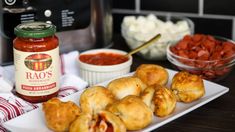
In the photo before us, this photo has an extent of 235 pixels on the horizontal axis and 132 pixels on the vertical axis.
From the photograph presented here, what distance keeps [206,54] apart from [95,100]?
A: 0.86ft

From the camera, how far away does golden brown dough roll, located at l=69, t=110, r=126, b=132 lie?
1.89ft

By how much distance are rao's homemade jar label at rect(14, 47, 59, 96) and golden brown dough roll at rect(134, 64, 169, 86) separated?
13 centimetres

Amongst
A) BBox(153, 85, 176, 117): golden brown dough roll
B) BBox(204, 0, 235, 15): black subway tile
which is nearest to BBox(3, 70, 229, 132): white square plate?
BBox(153, 85, 176, 117): golden brown dough roll

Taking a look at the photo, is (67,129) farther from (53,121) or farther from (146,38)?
(146,38)

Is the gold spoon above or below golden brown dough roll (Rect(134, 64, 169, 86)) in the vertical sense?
above

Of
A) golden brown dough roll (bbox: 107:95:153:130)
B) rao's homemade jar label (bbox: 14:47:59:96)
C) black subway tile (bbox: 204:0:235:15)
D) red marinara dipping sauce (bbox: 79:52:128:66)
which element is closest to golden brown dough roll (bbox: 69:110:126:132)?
golden brown dough roll (bbox: 107:95:153:130)

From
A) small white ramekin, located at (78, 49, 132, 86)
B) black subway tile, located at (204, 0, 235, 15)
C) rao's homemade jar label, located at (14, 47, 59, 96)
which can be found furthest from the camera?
black subway tile, located at (204, 0, 235, 15)

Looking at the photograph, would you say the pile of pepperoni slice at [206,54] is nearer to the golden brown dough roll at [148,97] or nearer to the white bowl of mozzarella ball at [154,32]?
the white bowl of mozzarella ball at [154,32]

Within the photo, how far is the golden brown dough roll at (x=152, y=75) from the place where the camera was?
0.73 metres

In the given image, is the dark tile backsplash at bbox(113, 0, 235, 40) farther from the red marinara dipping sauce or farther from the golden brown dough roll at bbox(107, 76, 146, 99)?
the golden brown dough roll at bbox(107, 76, 146, 99)

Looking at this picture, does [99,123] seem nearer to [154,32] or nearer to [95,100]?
[95,100]

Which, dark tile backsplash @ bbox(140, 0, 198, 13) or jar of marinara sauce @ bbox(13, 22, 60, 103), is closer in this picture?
jar of marinara sauce @ bbox(13, 22, 60, 103)

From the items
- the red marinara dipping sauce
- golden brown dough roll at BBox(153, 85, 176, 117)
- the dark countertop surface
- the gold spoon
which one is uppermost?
the gold spoon

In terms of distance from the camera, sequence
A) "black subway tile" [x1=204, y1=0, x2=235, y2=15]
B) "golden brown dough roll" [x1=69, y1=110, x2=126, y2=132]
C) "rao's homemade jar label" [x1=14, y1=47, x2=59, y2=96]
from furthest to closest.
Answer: "black subway tile" [x1=204, y1=0, x2=235, y2=15]
"rao's homemade jar label" [x1=14, y1=47, x2=59, y2=96]
"golden brown dough roll" [x1=69, y1=110, x2=126, y2=132]
